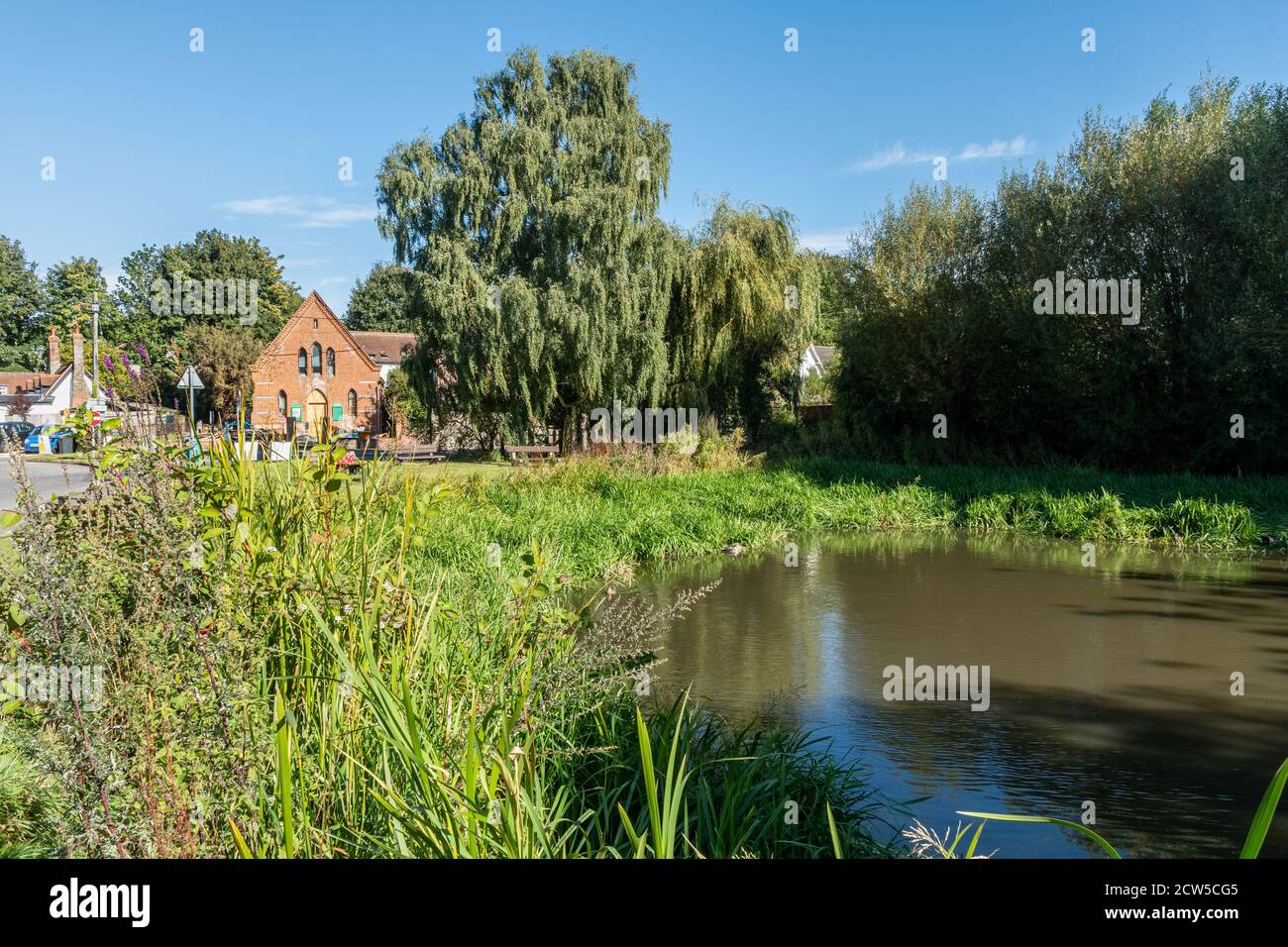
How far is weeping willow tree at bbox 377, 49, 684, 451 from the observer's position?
2177cm

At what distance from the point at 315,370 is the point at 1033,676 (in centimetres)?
3935

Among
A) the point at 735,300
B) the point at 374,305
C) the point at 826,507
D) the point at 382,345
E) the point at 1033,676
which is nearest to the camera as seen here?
the point at 1033,676

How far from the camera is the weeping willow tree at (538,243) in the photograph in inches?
857

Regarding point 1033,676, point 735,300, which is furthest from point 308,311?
point 1033,676

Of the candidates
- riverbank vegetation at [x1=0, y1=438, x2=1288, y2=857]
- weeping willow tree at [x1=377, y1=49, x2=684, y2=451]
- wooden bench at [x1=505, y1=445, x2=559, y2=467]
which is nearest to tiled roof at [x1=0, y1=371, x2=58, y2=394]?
weeping willow tree at [x1=377, y1=49, x2=684, y2=451]

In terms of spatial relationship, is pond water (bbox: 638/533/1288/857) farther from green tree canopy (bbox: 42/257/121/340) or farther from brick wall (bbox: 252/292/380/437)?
green tree canopy (bbox: 42/257/121/340)

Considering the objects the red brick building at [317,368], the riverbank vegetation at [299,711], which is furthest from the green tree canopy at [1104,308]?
the red brick building at [317,368]

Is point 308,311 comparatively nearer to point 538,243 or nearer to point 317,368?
point 317,368

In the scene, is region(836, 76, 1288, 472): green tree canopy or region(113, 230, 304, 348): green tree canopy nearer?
region(836, 76, 1288, 472): green tree canopy

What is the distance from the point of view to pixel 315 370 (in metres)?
42.0

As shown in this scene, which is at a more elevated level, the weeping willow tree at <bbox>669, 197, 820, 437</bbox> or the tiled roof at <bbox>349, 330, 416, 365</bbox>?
the tiled roof at <bbox>349, 330, 416, 365</bbox>

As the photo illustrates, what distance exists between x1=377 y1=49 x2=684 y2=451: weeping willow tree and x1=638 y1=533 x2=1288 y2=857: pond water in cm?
1002

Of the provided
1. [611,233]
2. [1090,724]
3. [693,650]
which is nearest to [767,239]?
[611,233]

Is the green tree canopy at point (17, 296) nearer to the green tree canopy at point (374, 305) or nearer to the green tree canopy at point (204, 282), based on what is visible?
the green tree canopy at point (204, 282)
